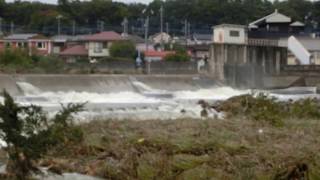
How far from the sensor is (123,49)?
4494 cm

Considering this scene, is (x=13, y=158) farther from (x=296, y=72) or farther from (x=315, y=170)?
(x=296, y=72)

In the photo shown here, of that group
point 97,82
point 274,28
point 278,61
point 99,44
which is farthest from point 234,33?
point 99,44

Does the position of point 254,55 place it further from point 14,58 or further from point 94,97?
point 94,97

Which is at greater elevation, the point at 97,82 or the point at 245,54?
the point at 245,54

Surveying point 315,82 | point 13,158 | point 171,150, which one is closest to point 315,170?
point 171,150

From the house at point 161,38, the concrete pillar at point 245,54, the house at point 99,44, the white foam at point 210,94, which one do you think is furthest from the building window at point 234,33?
the house at point 161,38

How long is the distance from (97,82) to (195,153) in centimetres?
2060

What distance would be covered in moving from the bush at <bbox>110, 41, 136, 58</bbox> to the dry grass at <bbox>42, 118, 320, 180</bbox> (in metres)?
34.4

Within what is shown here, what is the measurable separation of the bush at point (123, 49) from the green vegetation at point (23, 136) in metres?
38.9

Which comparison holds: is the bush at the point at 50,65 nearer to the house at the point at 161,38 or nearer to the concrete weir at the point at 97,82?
the concrete weir at the point at 97,82

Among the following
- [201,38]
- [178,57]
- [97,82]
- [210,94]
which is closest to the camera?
[97,82]

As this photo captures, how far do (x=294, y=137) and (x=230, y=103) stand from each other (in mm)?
8654

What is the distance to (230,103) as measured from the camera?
17938 mm

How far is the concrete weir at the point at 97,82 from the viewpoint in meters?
26.2
